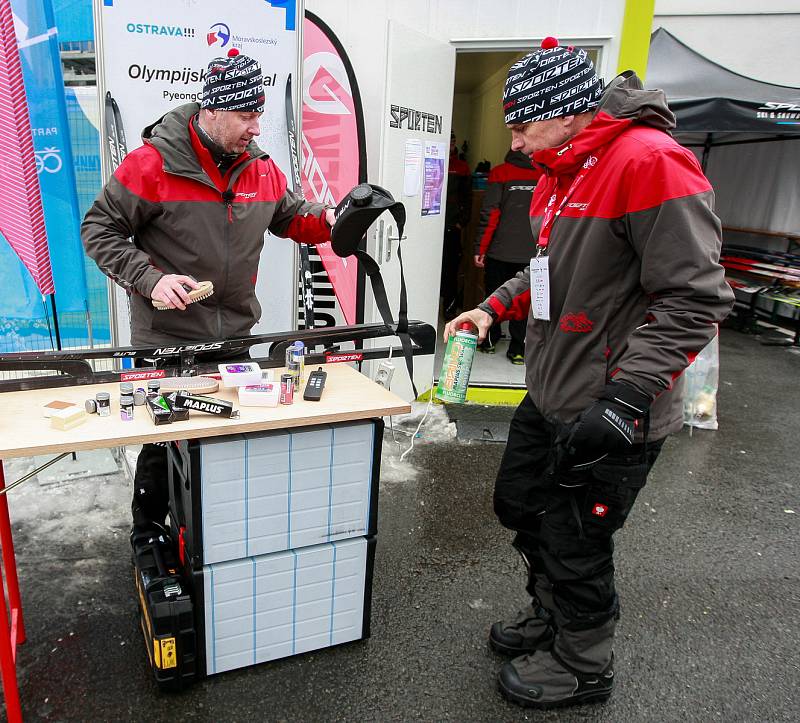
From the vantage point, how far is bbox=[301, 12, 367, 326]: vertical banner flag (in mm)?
4207

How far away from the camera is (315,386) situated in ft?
7.51

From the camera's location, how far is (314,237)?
2891 mm

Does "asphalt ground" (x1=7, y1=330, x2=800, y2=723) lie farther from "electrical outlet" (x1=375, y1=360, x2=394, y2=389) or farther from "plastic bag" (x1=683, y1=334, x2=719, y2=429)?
"plastic bag" (x1=683, y1=334, x2=719, y2=429)

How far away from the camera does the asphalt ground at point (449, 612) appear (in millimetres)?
2207

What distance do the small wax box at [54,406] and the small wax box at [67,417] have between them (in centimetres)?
2

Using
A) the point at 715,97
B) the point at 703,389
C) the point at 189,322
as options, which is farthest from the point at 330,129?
the point at 715,97

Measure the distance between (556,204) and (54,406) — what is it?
171 cm

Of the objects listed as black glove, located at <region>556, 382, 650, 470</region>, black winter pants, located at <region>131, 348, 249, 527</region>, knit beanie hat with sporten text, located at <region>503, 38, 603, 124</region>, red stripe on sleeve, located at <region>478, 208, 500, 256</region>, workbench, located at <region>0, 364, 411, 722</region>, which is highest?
knit beanie hat with sporten text, located at <region>503, 38, 603, 124</region>

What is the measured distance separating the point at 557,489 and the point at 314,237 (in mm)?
1554

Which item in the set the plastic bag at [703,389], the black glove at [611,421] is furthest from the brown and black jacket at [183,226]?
the plastic bag at [703,389]

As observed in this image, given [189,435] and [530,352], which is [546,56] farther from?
[189,435]

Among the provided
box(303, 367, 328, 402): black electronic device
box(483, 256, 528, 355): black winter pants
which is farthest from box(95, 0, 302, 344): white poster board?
box(483, 256, 528, 355): black winter pants

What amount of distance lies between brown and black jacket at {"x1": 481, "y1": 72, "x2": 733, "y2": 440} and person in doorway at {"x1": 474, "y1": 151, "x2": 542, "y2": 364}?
13.1 ft

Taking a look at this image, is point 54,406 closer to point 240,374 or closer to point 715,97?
point 240,374
